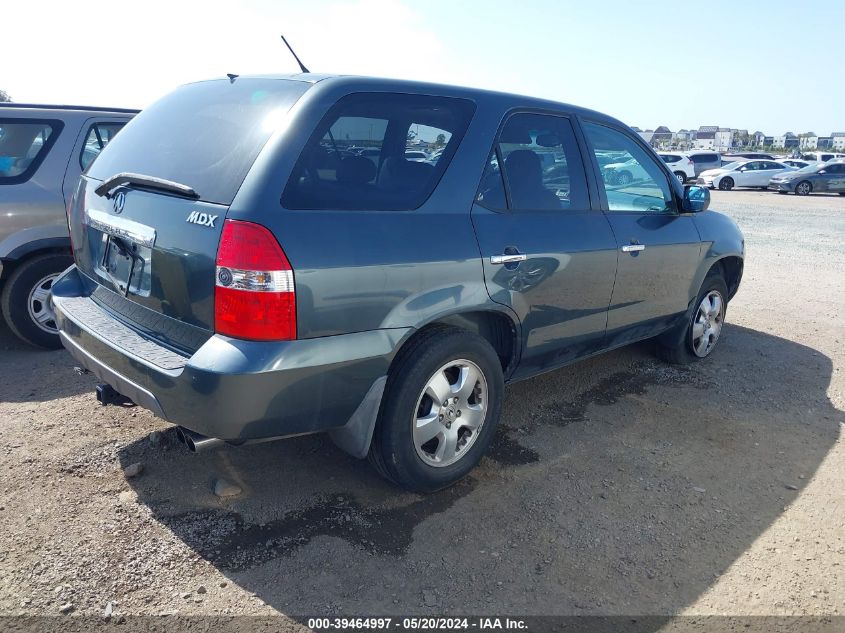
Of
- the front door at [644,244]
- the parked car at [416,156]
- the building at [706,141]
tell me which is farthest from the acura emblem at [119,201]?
the building at [706,141]

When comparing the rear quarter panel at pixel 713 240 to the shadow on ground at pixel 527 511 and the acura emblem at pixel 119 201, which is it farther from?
the acura emblem at pixel 119 201

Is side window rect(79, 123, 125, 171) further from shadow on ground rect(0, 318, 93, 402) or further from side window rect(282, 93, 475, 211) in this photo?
side window rect(282, 93, 475, 211)

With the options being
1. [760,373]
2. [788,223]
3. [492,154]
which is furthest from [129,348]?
[788,223]

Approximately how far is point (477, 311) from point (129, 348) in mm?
1585

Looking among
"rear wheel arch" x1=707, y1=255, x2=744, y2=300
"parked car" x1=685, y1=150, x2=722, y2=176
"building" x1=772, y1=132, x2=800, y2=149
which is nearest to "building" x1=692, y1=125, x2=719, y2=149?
"building" x1=772, y1=132, x2=800, y2=149

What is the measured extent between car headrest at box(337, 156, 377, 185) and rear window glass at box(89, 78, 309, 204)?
31cm

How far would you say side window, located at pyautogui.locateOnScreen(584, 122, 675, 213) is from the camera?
13.1ft

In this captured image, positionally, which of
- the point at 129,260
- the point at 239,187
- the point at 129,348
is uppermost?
the point at 239,187

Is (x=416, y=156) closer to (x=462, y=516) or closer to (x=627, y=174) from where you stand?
(x=462, y=516)

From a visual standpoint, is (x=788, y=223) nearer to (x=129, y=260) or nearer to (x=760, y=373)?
(x=760, y=373)

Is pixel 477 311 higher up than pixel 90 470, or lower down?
higher up

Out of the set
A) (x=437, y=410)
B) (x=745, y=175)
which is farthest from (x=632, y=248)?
(x=745, y=175)

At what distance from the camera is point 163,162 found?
2924mm

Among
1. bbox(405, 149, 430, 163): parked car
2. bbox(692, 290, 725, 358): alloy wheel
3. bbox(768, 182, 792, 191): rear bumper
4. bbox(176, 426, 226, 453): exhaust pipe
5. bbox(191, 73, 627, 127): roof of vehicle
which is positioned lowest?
bbox(692, 290, 725, 358): alloy wheel
